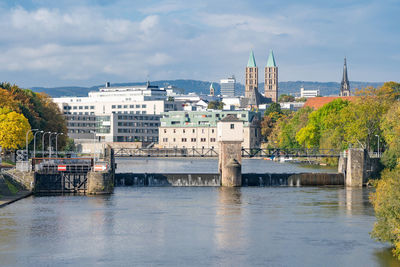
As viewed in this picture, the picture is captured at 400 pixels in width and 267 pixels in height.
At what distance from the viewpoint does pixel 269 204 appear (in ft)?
257

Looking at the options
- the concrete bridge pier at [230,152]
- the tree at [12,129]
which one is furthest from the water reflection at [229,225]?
the tree at [12,129]

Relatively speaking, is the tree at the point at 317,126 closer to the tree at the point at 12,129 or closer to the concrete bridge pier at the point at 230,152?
the concrete bridge pier at the point at 230,152

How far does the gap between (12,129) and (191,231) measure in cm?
5828

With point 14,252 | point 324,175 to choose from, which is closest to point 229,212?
point 14,252

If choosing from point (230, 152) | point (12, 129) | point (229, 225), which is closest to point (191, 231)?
point (229, 225)

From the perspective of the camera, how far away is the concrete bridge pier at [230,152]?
320ft

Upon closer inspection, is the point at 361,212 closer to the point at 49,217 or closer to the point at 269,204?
the point at 269,204

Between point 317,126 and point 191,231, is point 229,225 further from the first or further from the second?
point 317,126

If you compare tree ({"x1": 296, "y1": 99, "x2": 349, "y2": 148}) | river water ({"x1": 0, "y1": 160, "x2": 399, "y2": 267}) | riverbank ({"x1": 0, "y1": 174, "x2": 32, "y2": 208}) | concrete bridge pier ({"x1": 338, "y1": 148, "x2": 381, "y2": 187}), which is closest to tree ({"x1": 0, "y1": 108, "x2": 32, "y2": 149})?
riverbank ({"x1": 0, "y1": 174, "x2": 32, "y2": 208})

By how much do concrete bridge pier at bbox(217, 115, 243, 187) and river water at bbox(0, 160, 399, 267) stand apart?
32.5ft

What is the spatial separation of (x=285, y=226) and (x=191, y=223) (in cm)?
801

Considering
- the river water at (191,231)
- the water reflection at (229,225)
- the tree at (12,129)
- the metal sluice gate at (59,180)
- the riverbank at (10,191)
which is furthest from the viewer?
the tree at (12,129)

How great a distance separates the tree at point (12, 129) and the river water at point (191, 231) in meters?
30.9

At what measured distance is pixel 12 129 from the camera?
4380 inches
